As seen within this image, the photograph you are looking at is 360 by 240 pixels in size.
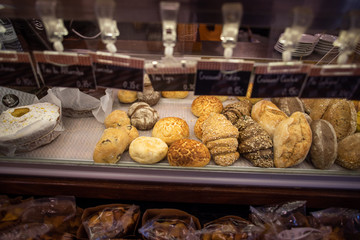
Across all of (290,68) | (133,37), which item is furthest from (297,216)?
(133,37)

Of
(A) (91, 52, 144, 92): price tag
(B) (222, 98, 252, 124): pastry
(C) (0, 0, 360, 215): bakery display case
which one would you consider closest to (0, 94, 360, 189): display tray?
(C) (0, 0, 360, 215): bakery display case

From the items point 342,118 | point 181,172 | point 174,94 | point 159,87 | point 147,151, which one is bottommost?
point 181,172

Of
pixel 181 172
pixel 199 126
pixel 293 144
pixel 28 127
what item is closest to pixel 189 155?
pixel 181 172

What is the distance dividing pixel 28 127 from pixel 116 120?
66 centimetres

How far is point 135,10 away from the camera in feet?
4.03

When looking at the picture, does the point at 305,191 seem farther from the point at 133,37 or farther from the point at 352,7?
the point at 133,37

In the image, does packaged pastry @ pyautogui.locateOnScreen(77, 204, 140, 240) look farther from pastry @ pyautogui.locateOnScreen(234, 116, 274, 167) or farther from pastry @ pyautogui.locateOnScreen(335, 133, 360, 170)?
pastry @ pyautogui.locateOnScreen(335, 133, 360, 170)

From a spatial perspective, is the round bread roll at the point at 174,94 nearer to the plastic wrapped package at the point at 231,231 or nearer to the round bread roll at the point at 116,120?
the round bread roll at the point at 116,120

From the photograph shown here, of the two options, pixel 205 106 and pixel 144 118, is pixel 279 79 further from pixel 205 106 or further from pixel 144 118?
pixel 144 118

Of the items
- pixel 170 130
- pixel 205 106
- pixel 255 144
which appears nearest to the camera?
pixel 255 144

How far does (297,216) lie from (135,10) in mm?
1813

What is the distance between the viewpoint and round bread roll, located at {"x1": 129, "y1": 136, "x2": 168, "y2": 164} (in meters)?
1.78

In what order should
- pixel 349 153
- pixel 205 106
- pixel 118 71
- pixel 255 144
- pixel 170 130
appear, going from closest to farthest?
pixel 118 71
pixel 349 153
pixel 255 144
pixel 170 130
pixel 205 106

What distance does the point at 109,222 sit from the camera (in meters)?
1.83
